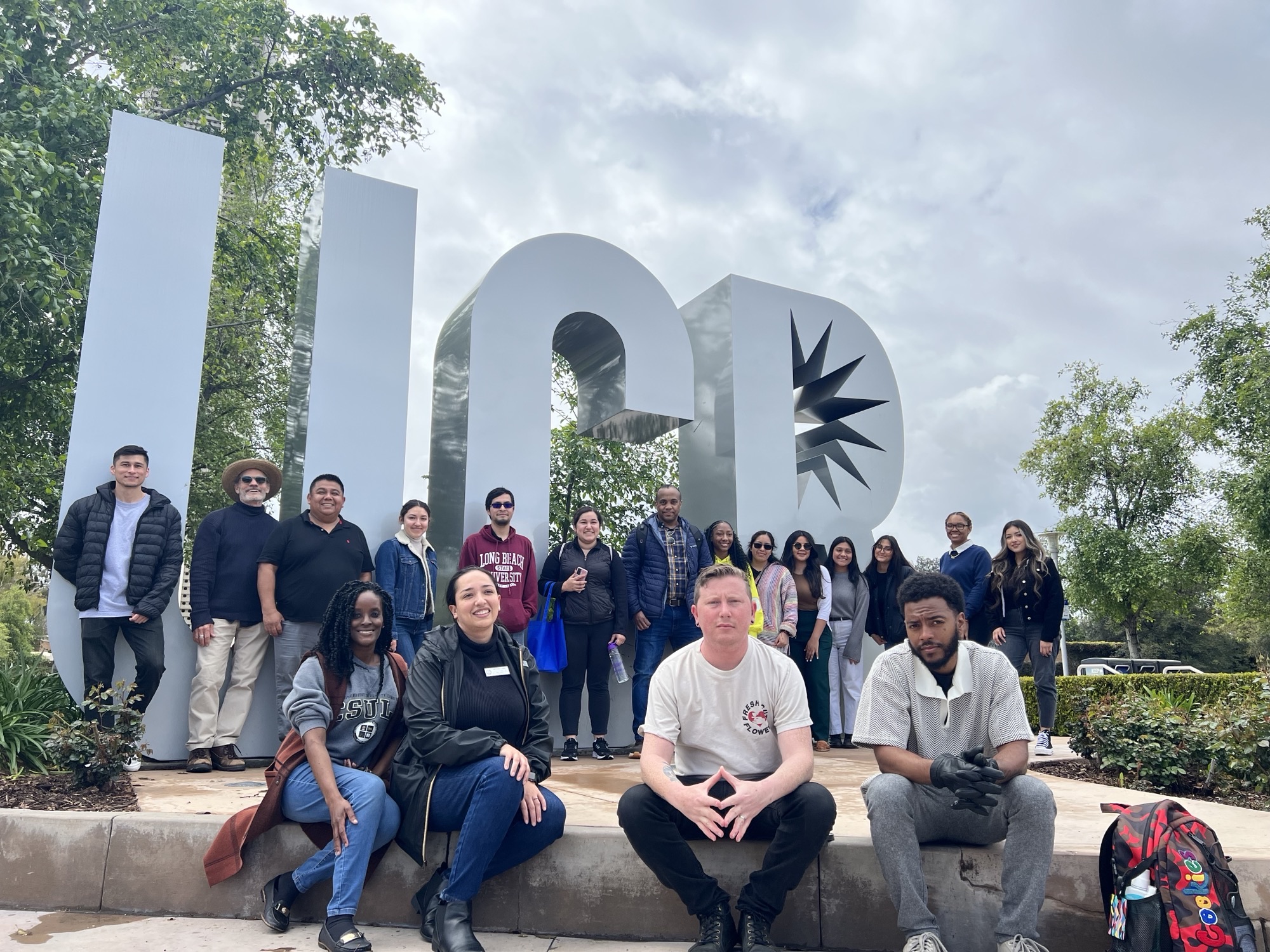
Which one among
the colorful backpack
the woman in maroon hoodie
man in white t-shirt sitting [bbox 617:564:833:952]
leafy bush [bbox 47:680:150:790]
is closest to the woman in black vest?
the woman in maroon hoodie

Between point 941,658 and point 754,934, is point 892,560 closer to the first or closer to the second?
point 941,658

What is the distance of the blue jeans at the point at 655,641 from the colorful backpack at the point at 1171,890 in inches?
146

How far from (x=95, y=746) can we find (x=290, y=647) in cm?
122

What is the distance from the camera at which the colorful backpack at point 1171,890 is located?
2.50 meters

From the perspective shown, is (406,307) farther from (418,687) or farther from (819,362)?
(819,362)

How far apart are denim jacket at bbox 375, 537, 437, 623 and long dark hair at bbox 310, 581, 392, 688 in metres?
2.04

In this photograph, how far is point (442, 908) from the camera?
9.57 feet

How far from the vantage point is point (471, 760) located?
3.11 metres

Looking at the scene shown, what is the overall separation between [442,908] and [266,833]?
35.1 inches

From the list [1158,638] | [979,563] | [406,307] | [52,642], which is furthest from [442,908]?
[1158,638]

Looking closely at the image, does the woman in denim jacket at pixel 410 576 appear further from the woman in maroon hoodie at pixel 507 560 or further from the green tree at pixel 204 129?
the green tree at pixel 204 129

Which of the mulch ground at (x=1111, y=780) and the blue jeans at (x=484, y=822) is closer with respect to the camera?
the blue jeans at (x=484, y=822)

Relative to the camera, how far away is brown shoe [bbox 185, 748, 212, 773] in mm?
4953

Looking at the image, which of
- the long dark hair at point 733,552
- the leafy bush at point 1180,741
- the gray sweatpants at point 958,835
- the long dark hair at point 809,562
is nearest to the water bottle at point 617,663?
the long dark hair at point 733,552
